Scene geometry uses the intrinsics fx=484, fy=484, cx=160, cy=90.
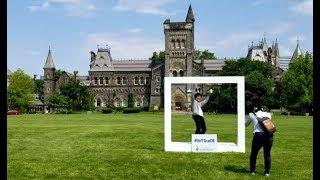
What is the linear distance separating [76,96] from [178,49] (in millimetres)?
23890

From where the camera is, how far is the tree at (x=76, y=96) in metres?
99.6

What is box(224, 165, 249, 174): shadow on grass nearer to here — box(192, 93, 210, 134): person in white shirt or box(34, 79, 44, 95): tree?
box(192, 93, 210, 134): person in white shirt

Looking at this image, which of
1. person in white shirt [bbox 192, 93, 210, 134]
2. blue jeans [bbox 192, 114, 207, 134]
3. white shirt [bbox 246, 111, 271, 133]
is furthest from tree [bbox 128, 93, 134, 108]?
white shirt [bbox 246, 111, 271, 133]

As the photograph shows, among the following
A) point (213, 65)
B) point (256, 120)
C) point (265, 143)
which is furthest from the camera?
point (213, 65)

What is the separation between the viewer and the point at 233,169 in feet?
42.4

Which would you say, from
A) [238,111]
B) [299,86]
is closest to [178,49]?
[299,86]

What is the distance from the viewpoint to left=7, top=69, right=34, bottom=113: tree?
330 feet

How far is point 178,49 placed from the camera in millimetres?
104375

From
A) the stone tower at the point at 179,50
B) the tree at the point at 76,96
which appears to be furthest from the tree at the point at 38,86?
the stone tower at the point at 179,50

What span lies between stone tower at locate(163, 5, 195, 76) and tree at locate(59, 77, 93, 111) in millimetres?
17923

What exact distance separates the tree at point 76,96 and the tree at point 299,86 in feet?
132

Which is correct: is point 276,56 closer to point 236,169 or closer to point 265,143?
point 236,169
